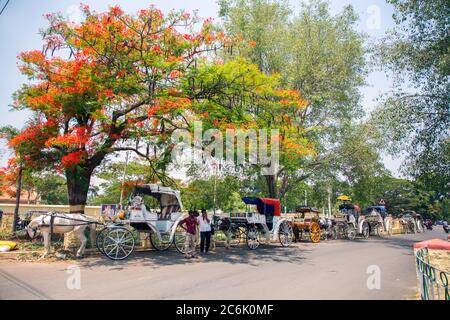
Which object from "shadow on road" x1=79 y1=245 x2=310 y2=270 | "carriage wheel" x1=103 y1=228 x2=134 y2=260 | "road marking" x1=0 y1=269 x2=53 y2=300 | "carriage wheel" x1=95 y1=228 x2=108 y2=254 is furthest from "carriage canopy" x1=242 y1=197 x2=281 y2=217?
"road marking" x1=0 y1=269 x2=53 y2=300

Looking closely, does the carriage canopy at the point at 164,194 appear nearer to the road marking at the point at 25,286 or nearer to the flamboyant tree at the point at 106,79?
the flamboyant tree at the point at 106,79

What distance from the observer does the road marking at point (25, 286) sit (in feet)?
21.0

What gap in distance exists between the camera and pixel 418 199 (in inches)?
2564

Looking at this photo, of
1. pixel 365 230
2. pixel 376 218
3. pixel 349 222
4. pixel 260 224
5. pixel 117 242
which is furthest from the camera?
pixel 376 218

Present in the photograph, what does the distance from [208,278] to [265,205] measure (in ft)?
27.5

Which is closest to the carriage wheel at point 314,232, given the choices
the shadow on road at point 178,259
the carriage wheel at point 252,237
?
the carriage wheel at point 252,237

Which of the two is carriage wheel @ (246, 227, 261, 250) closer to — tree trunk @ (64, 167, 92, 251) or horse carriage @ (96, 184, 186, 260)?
horse carriage @ (96, 184, 186, 260)

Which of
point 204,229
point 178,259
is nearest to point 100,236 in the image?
point 178,259

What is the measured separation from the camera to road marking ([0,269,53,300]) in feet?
21.0

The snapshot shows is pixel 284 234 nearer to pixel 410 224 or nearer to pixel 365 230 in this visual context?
pixel 365 230

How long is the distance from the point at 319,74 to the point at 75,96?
15913 mm

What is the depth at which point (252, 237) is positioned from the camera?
1491 centimetres

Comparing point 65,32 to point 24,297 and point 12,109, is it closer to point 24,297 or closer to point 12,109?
point 12,109
